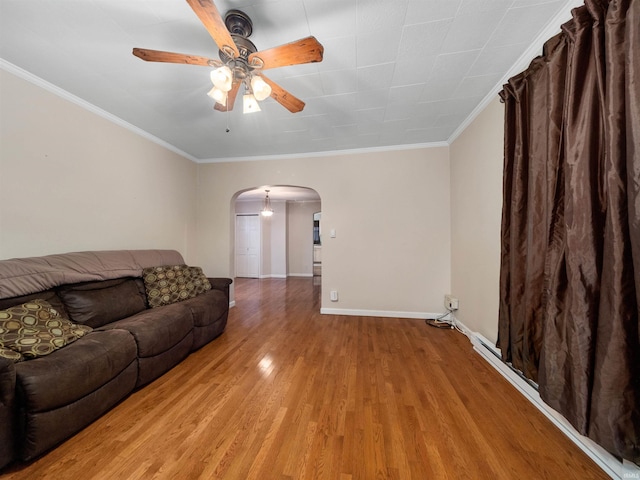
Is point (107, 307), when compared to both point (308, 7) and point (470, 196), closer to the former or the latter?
point (308, 7)

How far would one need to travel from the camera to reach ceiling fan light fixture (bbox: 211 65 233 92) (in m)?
1.32

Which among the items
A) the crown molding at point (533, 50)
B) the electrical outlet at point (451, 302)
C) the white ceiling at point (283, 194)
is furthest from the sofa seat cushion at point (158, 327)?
the white ceiling at point (283, 194)

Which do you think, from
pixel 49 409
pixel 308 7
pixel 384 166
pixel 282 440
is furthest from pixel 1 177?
pixel 384 166

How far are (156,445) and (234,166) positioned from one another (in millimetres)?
3527

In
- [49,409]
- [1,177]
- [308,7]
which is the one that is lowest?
[49,409]

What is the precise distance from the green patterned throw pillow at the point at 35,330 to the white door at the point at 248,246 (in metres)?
5.44

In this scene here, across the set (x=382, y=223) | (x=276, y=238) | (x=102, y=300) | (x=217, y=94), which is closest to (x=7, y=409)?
(x=102, y=300)

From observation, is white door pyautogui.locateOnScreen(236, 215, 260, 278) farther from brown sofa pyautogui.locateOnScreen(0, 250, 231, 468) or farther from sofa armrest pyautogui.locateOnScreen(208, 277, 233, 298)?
brown sofa pyautogui.locateOnScreen(0, 250, 231, 468)

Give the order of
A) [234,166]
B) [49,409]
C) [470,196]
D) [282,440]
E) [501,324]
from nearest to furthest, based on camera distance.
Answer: [49,409] → [282,440] → [501,324] → [470,196] → [234,166]

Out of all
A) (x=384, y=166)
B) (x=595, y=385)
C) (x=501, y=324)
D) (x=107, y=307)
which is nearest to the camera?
(x=595, y=385)

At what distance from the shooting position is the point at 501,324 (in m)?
1.79

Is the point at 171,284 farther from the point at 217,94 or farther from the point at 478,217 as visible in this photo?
the point at 478,217

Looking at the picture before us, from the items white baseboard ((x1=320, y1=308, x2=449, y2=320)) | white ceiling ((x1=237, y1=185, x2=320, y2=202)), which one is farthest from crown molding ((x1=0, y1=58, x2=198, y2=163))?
white baseboard ((x1=320, y1=308, x2=449, y2=320))

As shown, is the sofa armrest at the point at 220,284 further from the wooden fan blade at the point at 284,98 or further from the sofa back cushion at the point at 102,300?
the wooden fan blade at the point at 284,98
